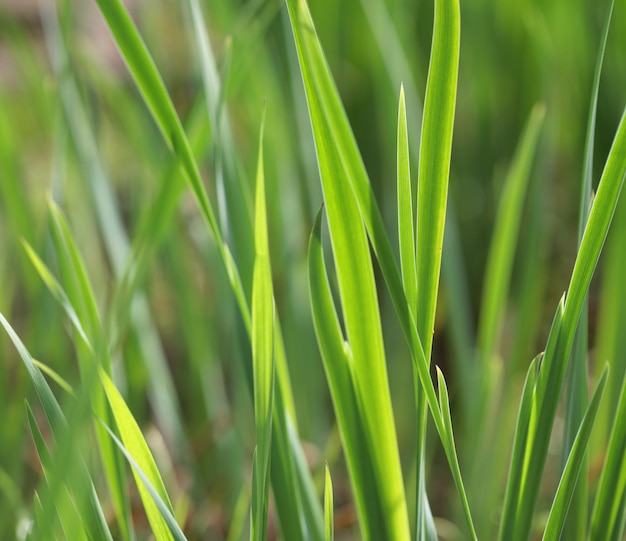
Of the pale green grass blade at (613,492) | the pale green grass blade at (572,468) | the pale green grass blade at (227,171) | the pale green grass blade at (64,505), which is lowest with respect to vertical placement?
the pale green grass blade at (613,492)

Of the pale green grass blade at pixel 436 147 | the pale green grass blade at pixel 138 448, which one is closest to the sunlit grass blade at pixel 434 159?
the pale green grass blade at pixel 436 147

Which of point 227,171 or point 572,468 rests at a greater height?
point 227,171

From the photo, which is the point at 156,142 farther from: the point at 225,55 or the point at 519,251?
the point at 519,251

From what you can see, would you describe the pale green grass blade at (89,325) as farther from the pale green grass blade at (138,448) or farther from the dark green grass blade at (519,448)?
the dark green grass blade at (519,448)

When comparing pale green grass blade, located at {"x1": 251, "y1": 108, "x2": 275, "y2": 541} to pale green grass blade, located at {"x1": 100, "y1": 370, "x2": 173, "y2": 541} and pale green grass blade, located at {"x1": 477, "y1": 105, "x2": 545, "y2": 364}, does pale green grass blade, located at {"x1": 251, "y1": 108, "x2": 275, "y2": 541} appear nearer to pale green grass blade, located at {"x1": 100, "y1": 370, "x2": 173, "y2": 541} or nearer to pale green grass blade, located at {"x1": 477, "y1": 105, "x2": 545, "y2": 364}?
pale green grass blade, located at {"x1": 100, "y1": 370, "x2": 173, "y2": 541}

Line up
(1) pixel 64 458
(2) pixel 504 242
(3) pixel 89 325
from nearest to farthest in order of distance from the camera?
(1) pixel 64 458 < (3) pixel 89 325 < (2) pixel 504 242

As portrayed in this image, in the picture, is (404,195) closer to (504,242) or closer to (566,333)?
(566,333)

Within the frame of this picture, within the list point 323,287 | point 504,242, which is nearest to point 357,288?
point 323,287
